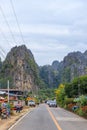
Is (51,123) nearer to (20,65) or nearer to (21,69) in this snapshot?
(20,65)

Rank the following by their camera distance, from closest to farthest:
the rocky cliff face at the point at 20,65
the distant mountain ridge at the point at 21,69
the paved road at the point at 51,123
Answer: the paved road at the point at 51,123 → the rocky cliff face at the point at 20,65 → the distant mountain ridge at the point at 21,69

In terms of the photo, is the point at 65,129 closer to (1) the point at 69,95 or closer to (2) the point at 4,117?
(2) the point at 4,117

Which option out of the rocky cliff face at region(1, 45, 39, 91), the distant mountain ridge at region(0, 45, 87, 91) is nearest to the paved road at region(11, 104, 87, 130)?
the distant mountain ridge at region(0, 45, 87, 91)

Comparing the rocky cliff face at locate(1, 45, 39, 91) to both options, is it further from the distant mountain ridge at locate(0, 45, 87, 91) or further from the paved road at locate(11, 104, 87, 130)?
the paved road at locate(11, 104, 87, 130)

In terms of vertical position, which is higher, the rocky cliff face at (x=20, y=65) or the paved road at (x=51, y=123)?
the rocky cliff face at (x=20, y=65)

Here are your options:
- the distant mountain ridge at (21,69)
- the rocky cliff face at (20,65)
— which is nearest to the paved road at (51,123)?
the distant mountain ridge at (21,69)

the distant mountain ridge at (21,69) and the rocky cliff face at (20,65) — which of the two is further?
the distant mountain ridge at (21,69)

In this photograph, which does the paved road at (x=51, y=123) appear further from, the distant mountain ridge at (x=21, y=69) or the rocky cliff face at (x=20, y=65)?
the rocky cliff face at (x=20, y=65)

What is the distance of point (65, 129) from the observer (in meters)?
27.0

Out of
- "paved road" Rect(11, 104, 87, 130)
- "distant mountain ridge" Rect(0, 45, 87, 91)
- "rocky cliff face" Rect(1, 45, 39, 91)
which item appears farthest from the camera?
"distant mountain ridge" Rect(0, 45, 87, 91)

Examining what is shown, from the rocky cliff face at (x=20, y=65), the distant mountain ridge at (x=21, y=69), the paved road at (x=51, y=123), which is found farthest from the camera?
the distant mountain ridge at (x=21, y=69)

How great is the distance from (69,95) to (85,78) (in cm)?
548

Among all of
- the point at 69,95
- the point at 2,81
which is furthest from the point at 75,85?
the point at 2,81

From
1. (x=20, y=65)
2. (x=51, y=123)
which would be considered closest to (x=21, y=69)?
(x=20, y=65)
